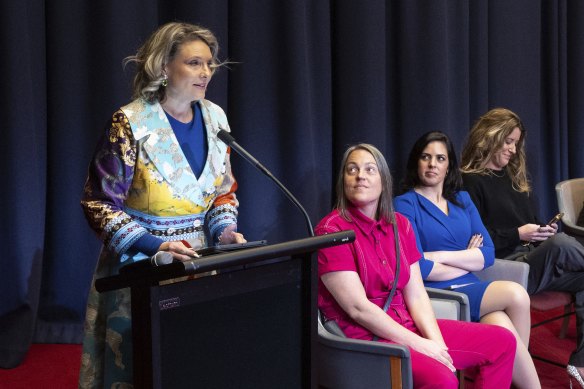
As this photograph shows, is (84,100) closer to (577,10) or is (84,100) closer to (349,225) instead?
(349,225)

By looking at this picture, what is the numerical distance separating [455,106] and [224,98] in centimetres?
149

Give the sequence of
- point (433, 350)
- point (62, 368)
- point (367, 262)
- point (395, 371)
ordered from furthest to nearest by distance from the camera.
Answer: point (62, 368), point (367, 262), point (433, 350), point (395, 371)

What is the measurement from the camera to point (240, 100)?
3.51 metres

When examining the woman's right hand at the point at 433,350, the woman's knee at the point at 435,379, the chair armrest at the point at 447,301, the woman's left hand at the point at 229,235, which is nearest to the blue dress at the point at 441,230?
the chair armrest at the point at 447,301

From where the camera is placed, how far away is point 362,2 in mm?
3773

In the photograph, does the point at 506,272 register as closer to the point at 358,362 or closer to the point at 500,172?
the point at 500,172

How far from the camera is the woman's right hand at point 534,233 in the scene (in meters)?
3.48

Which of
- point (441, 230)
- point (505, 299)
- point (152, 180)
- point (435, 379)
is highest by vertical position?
point (152, 180)

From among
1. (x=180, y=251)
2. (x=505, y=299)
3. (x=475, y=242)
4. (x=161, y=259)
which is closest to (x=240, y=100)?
(x=475, y=242)

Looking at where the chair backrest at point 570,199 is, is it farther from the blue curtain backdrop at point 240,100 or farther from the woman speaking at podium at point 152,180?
the woman speaking at podium at point 152,180

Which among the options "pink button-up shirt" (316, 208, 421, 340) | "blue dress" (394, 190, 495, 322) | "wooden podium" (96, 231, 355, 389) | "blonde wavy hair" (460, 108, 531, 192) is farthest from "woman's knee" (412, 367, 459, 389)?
"blonde wavy hair" (460, 108, 531, 192)

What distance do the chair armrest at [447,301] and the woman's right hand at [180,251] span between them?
130 cm

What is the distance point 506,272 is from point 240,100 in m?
1.39

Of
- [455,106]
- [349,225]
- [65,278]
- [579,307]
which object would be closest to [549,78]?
[455,106]
